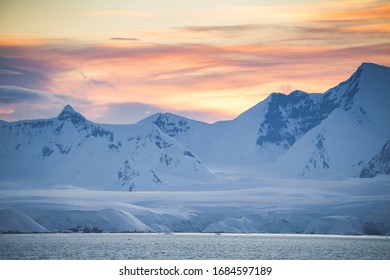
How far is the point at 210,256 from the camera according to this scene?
514 ft

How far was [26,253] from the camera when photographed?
154 m

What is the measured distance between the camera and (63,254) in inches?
6156
